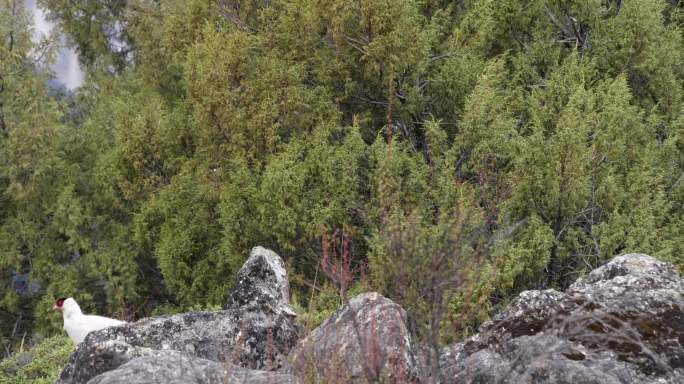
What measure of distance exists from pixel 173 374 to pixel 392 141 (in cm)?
732

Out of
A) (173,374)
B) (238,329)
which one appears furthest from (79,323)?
(173,374)

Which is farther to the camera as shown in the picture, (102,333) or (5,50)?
(5,50)

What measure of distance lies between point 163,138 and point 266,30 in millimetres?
3206

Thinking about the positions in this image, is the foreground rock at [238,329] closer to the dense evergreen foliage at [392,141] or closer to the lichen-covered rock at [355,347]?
the lichen-covered rock at [355,347]

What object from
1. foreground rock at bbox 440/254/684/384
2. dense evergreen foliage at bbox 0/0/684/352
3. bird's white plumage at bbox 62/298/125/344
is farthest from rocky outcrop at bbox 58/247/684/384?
dense evergreen foliage at bbox 0/0/684/352

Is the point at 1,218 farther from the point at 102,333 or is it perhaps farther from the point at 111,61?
the point at 102,333

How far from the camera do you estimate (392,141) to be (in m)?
11.6

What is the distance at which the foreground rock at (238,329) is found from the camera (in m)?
6.43

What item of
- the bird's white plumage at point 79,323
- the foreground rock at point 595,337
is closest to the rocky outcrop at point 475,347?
the foreground rock at point 595,337

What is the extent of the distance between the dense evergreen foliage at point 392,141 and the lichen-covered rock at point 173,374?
5142 millimetres

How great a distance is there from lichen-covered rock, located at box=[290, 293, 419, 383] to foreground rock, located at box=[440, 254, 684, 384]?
1.02ft

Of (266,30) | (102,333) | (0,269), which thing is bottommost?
(0,269)

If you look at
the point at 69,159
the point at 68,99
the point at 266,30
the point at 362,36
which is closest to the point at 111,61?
the point at 68,99

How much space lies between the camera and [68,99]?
2691 cm
